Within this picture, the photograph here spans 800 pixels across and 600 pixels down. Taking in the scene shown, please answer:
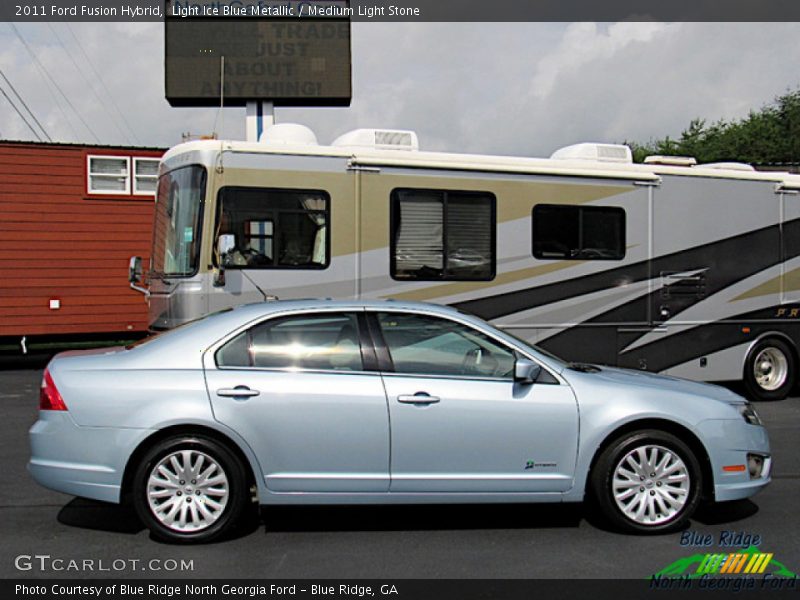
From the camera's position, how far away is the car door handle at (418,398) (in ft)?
17.3

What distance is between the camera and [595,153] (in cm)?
1069

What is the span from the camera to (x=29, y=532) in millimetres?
5562

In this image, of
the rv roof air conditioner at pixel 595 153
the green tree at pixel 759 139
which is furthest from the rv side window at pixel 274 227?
the green tree at pixel 759 139

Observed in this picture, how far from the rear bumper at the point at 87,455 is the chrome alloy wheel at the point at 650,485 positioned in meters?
3.02

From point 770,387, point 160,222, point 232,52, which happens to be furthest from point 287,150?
point 232,52

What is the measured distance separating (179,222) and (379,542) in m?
5.08

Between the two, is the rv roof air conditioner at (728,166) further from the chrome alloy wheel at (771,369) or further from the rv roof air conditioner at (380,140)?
the rv roof air conditioner at (380,140)

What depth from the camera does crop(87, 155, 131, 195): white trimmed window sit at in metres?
14.4

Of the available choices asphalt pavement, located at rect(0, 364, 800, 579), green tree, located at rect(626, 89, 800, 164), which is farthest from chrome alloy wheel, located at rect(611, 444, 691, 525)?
green tree, located at rect(626, 89, 800, 164)

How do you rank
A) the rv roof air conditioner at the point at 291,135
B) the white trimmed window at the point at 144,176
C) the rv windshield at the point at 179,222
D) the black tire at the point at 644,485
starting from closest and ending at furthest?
the black tire at the point at 644,485 → the rv windshield at the point at 179,222 → the rv roof air conditioner at the point at 291,135 → the white trimmed window at the point at 144,176

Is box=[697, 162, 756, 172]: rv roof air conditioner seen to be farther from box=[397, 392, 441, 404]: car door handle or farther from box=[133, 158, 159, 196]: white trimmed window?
box=[133, 158, 159, 196]: white trimmed window

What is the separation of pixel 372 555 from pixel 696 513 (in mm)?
2442

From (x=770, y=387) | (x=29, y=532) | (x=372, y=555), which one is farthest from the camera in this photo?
(x=770, y=387)

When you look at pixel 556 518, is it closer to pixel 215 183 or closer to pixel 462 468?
pixel 462 468
